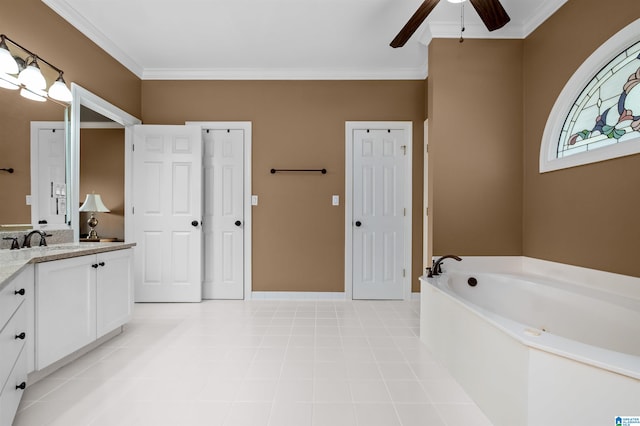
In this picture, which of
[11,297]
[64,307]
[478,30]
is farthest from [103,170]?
[478,30]

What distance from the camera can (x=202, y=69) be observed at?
3623 millimetres

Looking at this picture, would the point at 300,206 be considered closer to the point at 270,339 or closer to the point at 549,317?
the point at 270,339

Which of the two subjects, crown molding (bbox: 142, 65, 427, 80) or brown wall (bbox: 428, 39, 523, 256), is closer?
brown wall (bbox: 428, 39, 523, 256)

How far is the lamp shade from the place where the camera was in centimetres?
284

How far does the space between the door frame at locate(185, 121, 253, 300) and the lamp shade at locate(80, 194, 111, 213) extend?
1.40 metres

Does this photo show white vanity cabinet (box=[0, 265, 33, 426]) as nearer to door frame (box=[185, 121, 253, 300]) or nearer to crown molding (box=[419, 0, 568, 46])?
door frame (box=[185, 121, 253, 300])

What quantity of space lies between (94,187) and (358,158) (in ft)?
9.50

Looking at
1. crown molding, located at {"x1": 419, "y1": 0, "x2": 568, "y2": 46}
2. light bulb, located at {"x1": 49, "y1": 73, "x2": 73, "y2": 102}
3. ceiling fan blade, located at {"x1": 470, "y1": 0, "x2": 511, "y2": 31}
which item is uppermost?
crown molding, located at {"x1": 419, "y1": 0, "x2": 568, "y2": 46}

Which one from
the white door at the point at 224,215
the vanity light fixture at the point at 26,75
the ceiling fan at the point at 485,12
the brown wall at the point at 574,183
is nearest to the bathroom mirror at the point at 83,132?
the vanity light fixture at the point at 26,75

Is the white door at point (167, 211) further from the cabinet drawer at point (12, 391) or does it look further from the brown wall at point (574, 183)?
the brown wall at point (574, 183)

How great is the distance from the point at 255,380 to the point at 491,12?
2.82 metres

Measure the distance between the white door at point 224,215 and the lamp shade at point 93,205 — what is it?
1.04 meters

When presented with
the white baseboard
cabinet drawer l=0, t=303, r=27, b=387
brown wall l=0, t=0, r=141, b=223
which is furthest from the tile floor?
brown wall l=0, t=0, r=141, b=223

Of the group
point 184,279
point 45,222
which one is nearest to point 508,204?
point 184,279
